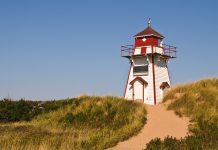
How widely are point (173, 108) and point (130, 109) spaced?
3.26 meters

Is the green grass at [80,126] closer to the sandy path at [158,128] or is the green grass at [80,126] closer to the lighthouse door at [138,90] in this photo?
the sandy path at [158,128]

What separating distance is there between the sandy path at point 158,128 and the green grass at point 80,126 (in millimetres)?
458

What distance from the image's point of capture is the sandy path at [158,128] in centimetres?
2170

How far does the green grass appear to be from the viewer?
18672 millimetres

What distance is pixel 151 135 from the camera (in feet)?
77.8

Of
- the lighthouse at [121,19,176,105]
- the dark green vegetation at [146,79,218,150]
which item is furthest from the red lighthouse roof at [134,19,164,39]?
the dark green vegetation at [146,79,218,150]

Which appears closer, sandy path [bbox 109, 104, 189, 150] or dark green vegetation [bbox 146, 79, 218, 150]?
dark green vegetation [bbox 146, 79, 218, 150]

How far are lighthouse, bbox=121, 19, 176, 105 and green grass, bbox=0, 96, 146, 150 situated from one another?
7837mm

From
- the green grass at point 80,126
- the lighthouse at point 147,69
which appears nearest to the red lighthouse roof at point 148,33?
the lighthouse at point 147,69

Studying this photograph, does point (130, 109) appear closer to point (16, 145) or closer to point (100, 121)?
point (100, 121)

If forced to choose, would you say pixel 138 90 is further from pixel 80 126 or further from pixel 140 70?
pixel 80 126

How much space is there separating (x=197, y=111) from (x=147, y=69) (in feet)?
43.1

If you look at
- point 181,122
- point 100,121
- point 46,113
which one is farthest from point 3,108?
point 181,122

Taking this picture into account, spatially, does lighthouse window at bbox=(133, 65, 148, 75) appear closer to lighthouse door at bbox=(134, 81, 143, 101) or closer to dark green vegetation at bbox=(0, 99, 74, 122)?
→ lighthouse door at bbox=(134, 81, 143, 101)
